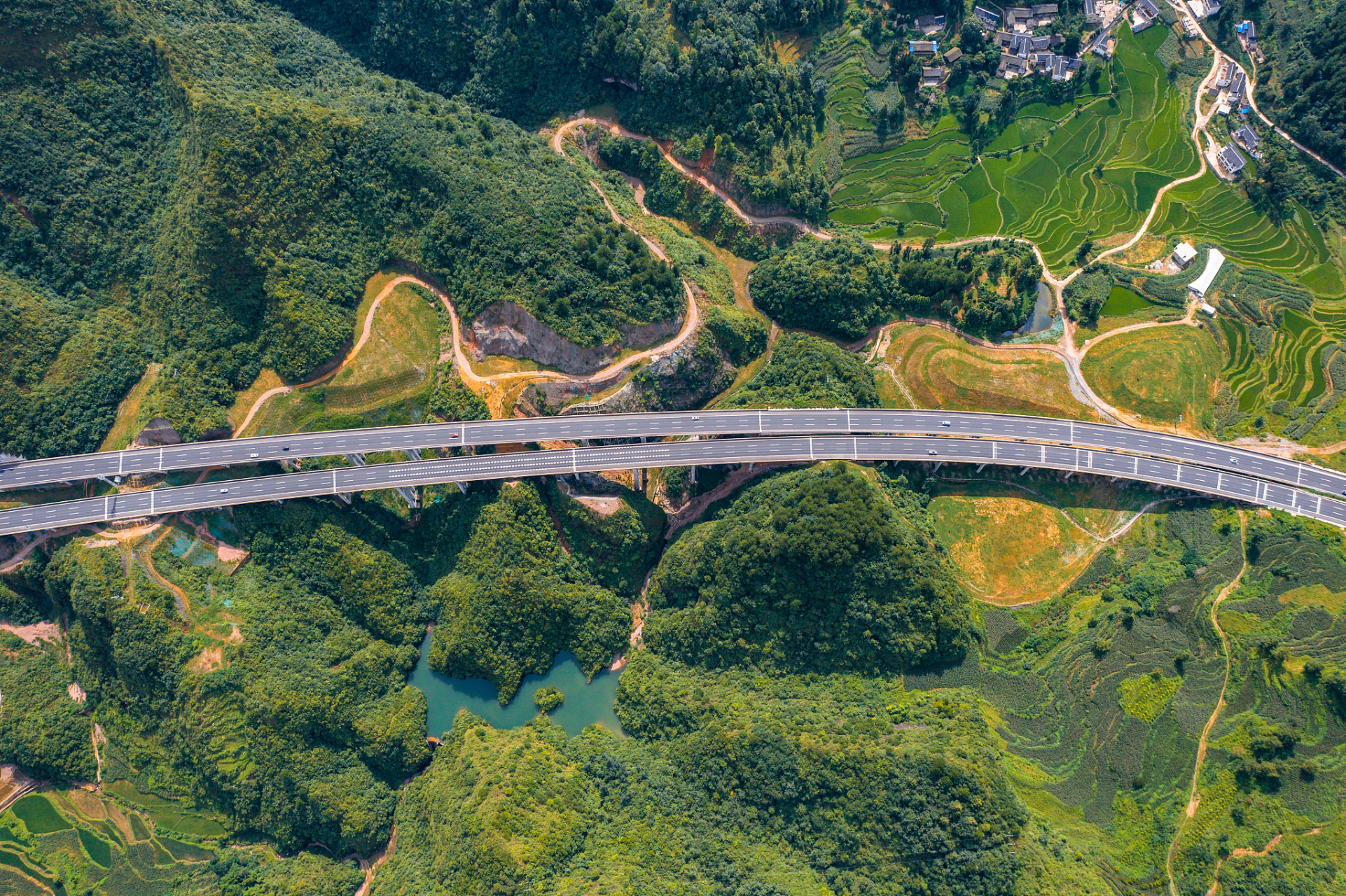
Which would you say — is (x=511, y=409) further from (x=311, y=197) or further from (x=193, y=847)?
(x=193, y=847)

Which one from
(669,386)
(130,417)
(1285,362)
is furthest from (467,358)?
(1285,362)

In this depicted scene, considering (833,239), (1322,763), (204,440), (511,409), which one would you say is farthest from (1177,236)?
(204,440)

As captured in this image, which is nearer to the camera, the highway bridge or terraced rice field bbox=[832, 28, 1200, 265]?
the highway bridge

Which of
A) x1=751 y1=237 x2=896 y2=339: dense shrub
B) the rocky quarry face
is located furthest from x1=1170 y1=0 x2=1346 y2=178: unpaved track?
the rocky quarry face

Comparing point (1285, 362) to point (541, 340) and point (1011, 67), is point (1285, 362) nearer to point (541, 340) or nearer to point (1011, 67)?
point (1011, 67)

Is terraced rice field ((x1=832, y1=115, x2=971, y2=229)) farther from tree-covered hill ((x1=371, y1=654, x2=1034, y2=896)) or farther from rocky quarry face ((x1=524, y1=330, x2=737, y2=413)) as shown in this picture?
tree-covered hill ((x1=371, y1=654, x2=1034, y2=896))

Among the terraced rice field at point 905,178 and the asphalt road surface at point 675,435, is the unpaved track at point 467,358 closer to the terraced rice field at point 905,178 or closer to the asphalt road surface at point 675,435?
the asphalt road surface at point 675,435

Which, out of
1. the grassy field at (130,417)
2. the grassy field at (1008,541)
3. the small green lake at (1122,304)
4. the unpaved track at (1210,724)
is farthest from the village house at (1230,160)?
the grassy field at (130,417)
